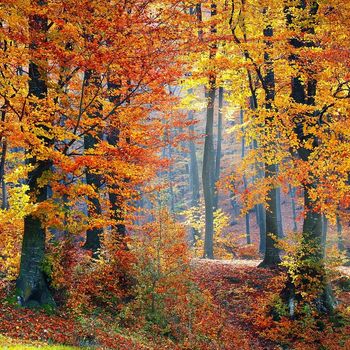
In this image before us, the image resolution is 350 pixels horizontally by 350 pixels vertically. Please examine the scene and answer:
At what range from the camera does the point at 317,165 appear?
13188 millimetres

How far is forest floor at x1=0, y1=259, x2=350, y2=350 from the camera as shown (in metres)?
9.88

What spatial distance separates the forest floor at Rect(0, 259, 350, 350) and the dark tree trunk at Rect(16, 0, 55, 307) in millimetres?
481

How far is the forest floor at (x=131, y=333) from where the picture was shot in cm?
988

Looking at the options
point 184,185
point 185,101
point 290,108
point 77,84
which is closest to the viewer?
point 290,108

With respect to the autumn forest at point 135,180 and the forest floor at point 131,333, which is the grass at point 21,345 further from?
the autumn forest at point 135,180

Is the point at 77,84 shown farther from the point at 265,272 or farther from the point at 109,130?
the point at 265,272

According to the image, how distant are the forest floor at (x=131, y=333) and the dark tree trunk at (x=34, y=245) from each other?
48 centimetres

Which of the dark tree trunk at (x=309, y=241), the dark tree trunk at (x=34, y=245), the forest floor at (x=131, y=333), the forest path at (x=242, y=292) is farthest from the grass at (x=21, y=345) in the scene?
the dark tree trunk at (x=309, y=241)

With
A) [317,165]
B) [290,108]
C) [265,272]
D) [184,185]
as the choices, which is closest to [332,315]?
[265,272]

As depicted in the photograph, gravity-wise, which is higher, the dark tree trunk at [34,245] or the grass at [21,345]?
the dark tree trunk at [34,245]

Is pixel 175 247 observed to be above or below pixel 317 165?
below

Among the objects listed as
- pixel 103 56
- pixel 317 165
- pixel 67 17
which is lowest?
pixel 317 165

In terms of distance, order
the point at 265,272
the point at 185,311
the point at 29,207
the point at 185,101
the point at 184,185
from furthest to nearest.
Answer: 1. the point at 184,185
2. the point at 185,101
3. the point at 265,272
4. the point at 185,311
5. the point at 29,207

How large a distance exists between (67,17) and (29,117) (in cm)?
251
